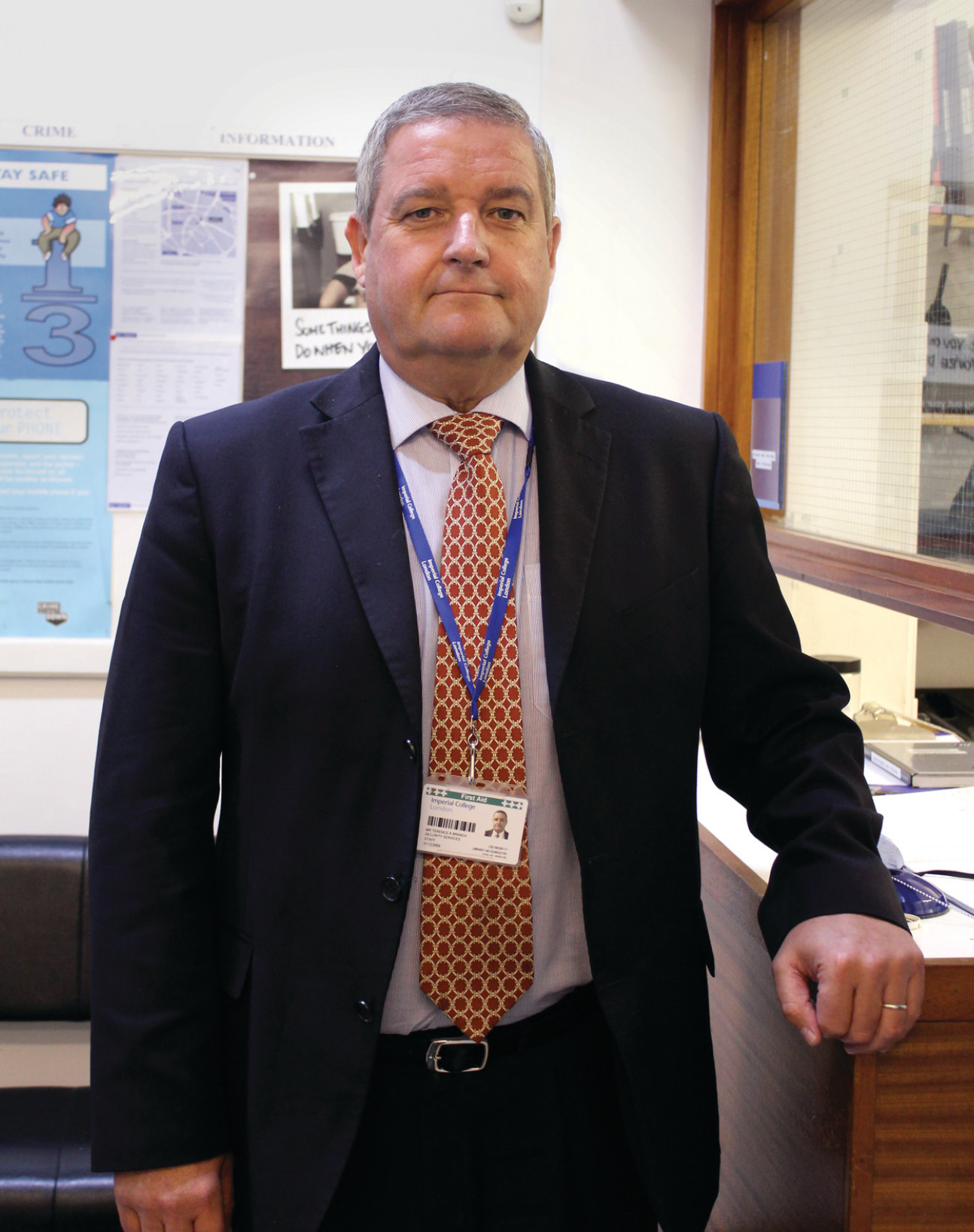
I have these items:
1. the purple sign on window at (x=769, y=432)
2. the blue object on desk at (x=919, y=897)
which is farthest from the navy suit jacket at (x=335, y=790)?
the purple sign on window at (x=769, y=432)

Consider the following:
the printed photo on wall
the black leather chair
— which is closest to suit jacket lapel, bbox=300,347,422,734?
the black leather chair

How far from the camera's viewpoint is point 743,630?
1252mm

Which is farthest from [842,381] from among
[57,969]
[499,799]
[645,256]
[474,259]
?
[57,969]

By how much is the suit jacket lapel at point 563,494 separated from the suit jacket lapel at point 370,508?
15 centimetres

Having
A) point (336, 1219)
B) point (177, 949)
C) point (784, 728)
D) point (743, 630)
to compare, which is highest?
point (743, 630)

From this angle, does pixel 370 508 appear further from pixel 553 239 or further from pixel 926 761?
pixel 926 761

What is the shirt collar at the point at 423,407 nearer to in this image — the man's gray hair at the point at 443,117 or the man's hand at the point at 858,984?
the man's gray hair at the point at 443,117

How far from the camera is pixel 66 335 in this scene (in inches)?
108

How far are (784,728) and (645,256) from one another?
5.82ft

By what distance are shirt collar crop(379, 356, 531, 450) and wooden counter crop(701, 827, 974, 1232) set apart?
682 millimetres

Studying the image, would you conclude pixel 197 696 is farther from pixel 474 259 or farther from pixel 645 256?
pixel 645 256

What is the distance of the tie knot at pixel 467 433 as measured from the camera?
1.25m

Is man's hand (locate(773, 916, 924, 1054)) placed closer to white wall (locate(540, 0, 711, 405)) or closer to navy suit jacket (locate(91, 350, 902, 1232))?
navy suit jacket (locate(91, 350, 902, 1232))

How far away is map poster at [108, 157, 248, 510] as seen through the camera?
2.72 m
